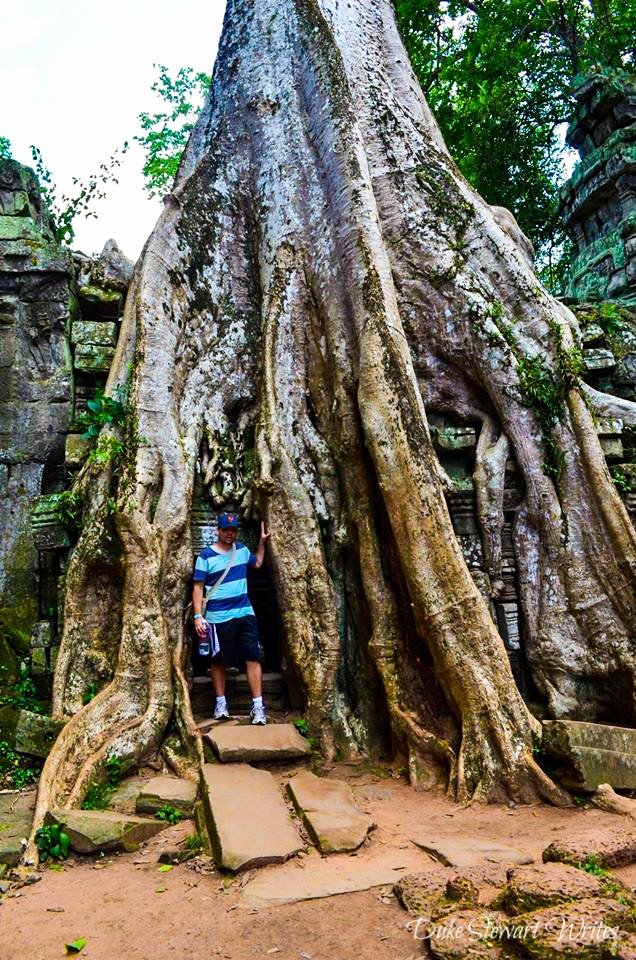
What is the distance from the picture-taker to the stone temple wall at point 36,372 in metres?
4.61

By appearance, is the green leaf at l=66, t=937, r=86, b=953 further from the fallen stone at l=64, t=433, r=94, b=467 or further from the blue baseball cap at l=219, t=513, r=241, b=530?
the fallen stone at l=64, t=433, r=94, b=467

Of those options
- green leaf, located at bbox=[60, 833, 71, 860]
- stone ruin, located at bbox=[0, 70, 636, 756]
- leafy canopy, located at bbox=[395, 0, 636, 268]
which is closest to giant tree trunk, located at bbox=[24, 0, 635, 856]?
stone ruin, located at bbox=[0, 70, 636, 756]

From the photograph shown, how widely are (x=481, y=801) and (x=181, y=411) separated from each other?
284 cm

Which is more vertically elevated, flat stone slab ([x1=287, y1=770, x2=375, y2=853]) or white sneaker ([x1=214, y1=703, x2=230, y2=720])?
white sneaker ([x1=214, y1=703, x2=230, y2=720])

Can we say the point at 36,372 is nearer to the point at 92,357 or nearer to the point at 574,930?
the point at 92,357

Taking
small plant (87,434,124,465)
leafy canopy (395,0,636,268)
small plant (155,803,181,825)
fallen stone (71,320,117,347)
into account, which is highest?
leafy canopy (395,0,636,268)

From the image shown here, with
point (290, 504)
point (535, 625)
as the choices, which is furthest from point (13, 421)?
point (535, 625)

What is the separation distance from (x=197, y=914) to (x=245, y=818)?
0.55m

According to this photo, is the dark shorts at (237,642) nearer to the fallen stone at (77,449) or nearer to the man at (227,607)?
the man at (227,607)

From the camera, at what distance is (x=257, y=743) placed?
137 inches

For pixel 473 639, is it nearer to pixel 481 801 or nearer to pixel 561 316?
pixel 481 801

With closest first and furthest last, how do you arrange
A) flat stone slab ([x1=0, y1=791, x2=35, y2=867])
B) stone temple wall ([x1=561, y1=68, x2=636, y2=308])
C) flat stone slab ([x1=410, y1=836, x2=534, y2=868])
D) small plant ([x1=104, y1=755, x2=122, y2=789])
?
flat stone slab ([x1=410, y1=836, x2=534, y2=868]), flat stone slab ([x1=0, y1=791, x2=35, y2=867]), small plant ([x1=104, y1=755, x2=122, y2=789]), stone temple wall ([x1=561, y1=68, x2=636, y2=308])

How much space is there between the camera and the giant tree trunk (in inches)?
140

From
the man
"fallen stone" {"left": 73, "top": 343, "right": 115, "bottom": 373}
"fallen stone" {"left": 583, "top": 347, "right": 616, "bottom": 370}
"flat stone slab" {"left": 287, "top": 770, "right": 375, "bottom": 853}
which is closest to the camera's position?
"flat stone slab" {"left": 287, "top": 770, "right": 375, "bottom": 853}
